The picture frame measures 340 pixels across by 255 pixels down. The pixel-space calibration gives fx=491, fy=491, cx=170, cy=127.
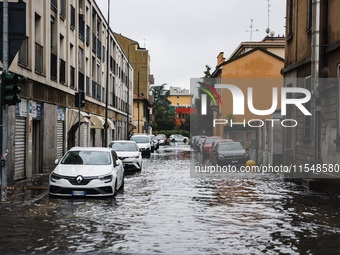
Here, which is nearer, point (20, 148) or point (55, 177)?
point (55, 177)

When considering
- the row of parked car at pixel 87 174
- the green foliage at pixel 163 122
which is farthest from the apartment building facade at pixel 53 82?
the green foliage at pixel 163 122

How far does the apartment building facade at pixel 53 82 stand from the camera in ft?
58.9

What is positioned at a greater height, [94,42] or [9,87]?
[94,42]

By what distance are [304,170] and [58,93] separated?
38.9ft

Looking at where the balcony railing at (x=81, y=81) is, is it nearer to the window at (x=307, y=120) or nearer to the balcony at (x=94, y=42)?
the balcony at (x=94, y=42)

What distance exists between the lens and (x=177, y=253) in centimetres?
724

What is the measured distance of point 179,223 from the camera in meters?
9.82

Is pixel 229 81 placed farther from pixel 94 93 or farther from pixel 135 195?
pixel 135 195

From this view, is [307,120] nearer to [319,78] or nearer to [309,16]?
[319,78]

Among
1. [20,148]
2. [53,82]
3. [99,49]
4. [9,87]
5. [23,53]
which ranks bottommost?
[20,148]

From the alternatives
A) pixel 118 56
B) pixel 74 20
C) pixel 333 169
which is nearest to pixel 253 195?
pixel 333 169

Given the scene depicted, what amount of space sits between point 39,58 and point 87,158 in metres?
7.38

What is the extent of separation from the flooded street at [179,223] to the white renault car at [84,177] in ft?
0.86

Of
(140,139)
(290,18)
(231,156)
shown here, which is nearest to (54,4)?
(290,18)
